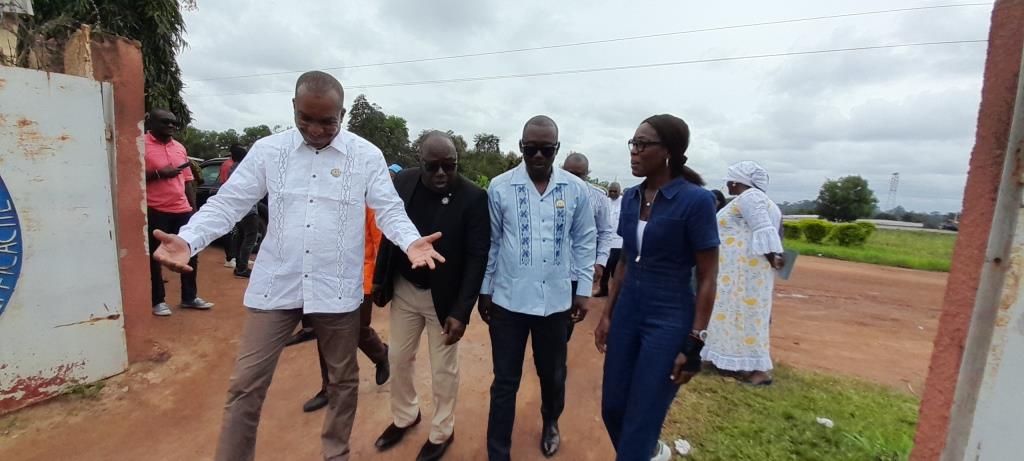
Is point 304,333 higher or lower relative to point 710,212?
lower

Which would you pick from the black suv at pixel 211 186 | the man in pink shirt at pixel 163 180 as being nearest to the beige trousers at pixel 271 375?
the man in pink shirt at pixel 163 180

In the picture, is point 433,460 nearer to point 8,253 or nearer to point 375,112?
point 8,253

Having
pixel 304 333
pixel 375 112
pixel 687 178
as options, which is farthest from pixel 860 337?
pixel 375 112

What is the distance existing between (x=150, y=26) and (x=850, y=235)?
20824 millimetres

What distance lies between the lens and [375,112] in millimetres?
29500

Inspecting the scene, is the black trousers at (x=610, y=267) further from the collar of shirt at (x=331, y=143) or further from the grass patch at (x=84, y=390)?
the grass patch at (x=84, y=390)

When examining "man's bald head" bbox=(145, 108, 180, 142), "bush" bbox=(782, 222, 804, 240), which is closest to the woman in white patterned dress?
"man's bald head" bbox=(145, 108, 180, 142)

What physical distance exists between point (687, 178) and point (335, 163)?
1611mm

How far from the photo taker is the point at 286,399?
3197 mm

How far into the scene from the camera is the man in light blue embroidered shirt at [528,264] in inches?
90.5

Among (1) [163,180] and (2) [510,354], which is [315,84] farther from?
(1) [163,180]

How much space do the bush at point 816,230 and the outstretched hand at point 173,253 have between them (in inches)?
789

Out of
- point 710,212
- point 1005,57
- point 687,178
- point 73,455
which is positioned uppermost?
point 1005,57

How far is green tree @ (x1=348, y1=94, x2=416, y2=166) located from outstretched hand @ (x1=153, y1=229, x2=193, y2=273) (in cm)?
2748
